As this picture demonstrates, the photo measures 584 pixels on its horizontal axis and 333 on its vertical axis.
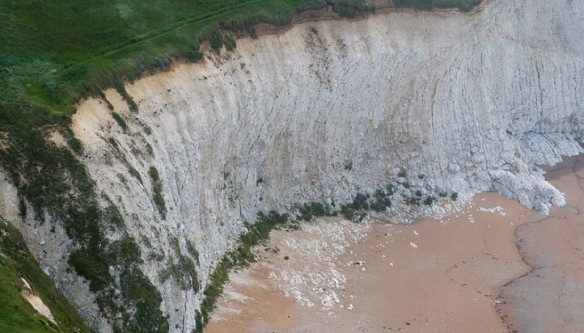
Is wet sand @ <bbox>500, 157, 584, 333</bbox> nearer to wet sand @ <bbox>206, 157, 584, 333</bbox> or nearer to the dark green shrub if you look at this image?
wet sand @ <bbox>206, 157, 584, 333</bbox>

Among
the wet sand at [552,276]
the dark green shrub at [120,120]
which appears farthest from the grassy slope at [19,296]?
the wet sand at [552,276]

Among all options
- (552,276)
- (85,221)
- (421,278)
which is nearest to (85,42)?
(85,221)

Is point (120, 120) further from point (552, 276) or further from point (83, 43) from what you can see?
point (552, 276)

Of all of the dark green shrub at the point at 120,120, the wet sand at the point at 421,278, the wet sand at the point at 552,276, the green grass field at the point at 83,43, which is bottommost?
the wet sand at the point at 552,276

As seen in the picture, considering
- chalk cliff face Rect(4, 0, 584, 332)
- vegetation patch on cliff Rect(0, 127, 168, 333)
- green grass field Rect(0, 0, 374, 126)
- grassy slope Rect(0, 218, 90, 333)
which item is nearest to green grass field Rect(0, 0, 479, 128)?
green grass field Rect(0, 0, 374, 126)

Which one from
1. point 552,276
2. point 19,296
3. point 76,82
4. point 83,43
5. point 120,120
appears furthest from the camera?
point 552,276

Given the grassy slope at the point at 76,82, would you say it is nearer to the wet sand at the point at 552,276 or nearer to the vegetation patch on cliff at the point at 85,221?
the vegetation patch on cliff at the point at 85,221

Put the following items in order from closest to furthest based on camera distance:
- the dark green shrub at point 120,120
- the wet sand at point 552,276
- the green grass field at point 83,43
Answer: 1. the green grass field at point 83,43
2. the dark green shrub at point 120,120
3. the wet sand at point 552,276
